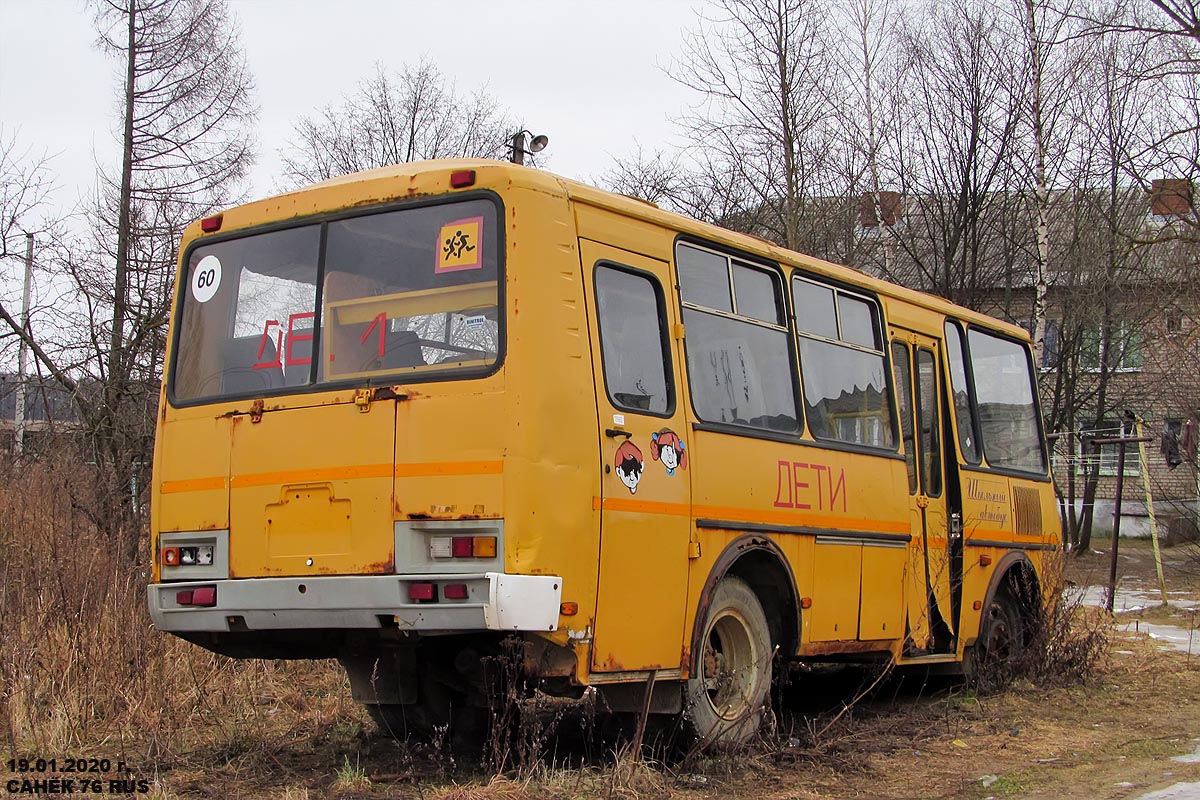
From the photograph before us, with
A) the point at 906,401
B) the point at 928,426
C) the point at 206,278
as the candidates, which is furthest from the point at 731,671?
the point at 206,278

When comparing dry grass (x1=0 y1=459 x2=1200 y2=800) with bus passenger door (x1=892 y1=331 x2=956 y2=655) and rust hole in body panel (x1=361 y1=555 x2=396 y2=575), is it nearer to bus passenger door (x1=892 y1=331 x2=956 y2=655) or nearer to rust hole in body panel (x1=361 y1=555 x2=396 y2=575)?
bus passenger door (x1=892 y1=331 x2=956 y2=655)

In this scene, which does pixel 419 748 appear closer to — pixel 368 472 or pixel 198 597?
pixel 198 597

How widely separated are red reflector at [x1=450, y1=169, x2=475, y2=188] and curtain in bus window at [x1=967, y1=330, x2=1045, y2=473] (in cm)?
609

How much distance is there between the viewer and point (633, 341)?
22.1 ft

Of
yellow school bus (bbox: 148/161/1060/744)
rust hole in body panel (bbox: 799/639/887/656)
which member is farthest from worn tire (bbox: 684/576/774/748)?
rust hole in body panel (bbox: 799/639/887/656)

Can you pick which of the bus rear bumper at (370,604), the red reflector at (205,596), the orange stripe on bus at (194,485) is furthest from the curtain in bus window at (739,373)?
the red reflector at (205,596)

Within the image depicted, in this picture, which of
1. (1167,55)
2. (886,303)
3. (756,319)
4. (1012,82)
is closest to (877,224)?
(1012,82)

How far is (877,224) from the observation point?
27.4 meters

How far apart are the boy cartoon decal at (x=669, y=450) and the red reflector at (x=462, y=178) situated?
1599 mm

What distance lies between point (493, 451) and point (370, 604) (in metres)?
0.93

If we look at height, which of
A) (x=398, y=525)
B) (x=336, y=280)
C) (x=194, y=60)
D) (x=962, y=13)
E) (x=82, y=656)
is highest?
(x=962, y=13)

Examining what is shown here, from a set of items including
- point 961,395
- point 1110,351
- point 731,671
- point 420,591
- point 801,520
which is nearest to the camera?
point 420,591

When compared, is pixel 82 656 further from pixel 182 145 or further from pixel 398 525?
pixel 182 145

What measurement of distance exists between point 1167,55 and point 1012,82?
6212 mm
